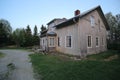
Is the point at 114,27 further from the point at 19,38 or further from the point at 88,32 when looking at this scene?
the point at 19,38

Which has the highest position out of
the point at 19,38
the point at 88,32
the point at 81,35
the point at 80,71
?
the point at 19,38

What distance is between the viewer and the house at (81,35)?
45.2 feet

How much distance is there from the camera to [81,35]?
13750 mm

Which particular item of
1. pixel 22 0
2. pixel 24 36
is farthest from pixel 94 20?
pixel 24 36

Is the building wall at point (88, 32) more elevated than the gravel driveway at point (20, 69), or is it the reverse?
the building wall at point (88, 32)

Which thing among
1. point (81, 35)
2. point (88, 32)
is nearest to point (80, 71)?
point (81, 35)

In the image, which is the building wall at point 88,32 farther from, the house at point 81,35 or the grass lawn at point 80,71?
the grass lawn at point 80,71

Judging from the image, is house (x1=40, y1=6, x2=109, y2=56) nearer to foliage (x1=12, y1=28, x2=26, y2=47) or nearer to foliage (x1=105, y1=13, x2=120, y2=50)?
foliage (x1=105, y1=13, x2=120, y2=50)

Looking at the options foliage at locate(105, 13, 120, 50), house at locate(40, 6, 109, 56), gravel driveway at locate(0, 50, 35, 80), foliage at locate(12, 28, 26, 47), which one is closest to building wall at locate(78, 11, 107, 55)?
house at locate(40, 6, 109, 56)

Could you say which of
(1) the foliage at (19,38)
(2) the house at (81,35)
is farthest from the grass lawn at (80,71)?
(1) the foliage at (19,38)

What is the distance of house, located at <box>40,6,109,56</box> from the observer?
13766 millimetres

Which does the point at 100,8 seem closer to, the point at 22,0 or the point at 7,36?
the point at 22,0

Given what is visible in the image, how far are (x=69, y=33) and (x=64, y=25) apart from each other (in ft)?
6.96

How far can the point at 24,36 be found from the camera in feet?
125
